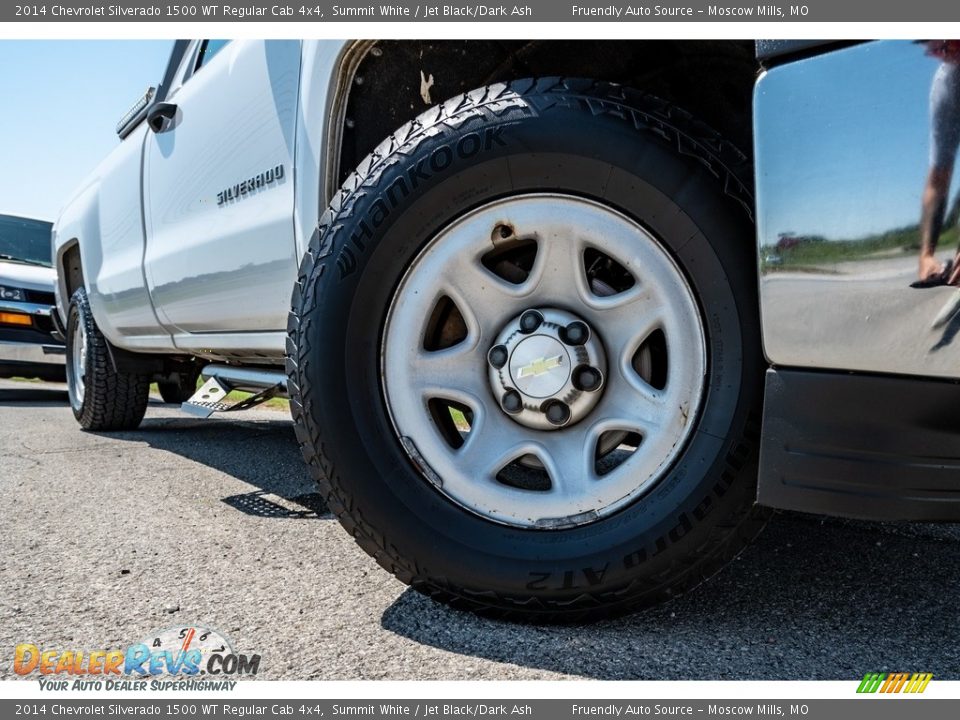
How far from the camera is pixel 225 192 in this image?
Result: 7.24 feet

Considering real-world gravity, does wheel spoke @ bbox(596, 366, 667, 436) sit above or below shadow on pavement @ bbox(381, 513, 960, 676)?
above

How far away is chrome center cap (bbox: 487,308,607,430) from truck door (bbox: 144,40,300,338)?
0.80 metres

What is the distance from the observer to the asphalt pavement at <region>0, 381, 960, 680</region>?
113 cm

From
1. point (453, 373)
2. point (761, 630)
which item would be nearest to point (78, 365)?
point (453, 373)

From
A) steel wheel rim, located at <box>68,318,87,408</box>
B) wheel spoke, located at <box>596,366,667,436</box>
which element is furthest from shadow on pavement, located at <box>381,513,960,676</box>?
steel wheel rim, located at <box>68,318,87,408</box>

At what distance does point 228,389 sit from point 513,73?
1539 mm

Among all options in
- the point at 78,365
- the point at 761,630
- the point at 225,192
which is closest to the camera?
the point at 761,630

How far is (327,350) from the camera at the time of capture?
1363 mm

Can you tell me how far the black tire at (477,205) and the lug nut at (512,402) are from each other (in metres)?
0.20

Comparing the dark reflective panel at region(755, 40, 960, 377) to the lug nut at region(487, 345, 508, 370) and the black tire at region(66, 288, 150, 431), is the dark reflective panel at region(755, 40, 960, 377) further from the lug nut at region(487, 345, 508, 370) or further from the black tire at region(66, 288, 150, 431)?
the black tire at region(66, 288, 150, 431)

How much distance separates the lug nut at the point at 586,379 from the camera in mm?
1304

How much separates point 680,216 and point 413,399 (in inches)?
22.8

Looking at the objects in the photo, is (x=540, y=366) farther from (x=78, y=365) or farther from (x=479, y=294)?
(x=78, y=365)

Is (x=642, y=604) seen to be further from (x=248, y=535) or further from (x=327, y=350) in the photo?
(x=248, y=535)
